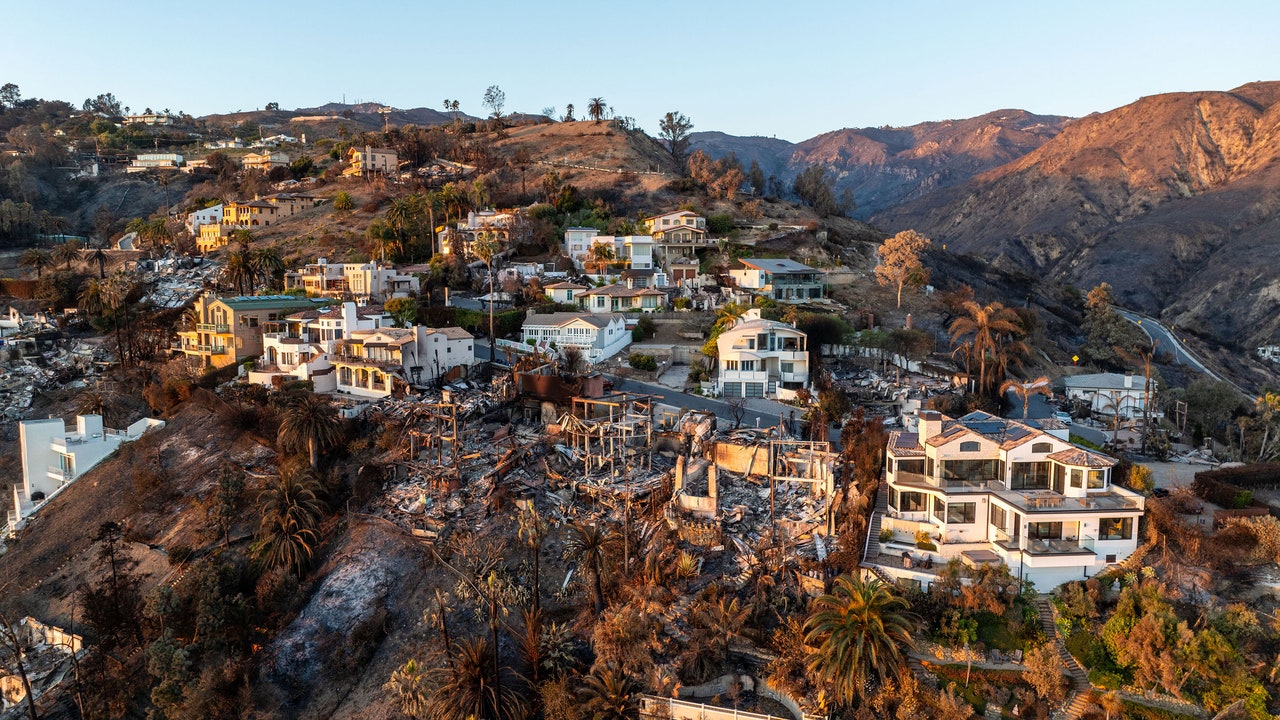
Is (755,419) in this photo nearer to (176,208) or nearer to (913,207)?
(176,208)

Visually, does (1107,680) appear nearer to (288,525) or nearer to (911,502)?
(911,502)

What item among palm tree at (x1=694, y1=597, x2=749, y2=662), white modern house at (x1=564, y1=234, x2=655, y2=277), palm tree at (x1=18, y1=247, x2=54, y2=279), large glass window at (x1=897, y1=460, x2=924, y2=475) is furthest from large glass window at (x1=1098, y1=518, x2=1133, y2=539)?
palm tree at (x1=18, y1=247, x2=54, y2=279)

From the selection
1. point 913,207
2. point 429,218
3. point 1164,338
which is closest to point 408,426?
point 429,218

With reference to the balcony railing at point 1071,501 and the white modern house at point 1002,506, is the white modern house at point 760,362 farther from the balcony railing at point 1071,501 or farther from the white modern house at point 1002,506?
the balcony railing at point 1071,501

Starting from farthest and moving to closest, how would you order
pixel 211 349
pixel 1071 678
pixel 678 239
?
1. pixel 678 239
2. pixel 211 349
3. pixel 1071 678

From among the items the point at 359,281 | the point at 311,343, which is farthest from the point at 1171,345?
the point at 311,343

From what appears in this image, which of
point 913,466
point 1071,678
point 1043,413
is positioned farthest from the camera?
point 1043,413

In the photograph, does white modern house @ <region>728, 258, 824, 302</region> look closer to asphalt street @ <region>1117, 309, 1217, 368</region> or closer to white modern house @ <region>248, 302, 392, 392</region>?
white modern house @ <region>248, 302, 392, 392</region>
